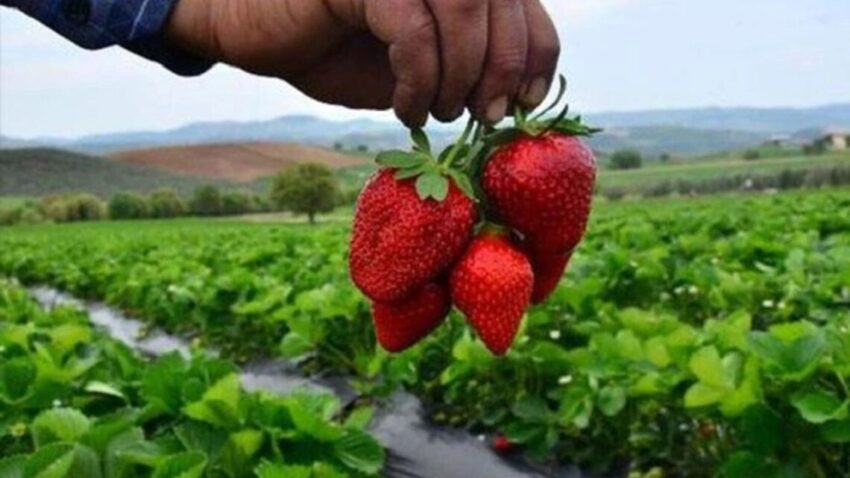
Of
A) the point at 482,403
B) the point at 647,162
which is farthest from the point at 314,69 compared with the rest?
the point at 647,162

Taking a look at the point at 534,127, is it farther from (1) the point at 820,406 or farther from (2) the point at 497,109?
(1) the point at 820,406

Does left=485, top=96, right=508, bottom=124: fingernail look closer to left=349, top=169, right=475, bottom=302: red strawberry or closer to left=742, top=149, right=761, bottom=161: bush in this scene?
left=349, top=169, right=475, bottom=302: red strawberry

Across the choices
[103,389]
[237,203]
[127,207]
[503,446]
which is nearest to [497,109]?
[103,389]

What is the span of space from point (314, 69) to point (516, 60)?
0.33 metres

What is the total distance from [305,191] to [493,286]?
163 feet

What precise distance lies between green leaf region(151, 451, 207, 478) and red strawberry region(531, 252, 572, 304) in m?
1.15

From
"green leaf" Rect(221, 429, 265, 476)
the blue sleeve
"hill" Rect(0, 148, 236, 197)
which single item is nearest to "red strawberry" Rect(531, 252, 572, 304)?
the blue sleeve

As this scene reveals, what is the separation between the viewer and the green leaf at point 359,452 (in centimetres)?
274

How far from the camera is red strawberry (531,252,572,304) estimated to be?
3.94ft

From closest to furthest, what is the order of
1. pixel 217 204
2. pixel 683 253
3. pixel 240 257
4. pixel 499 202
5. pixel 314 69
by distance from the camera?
pixel 499 202, pixel 314 69, pixel 683 253, pixel 240 257, pixel 217 204

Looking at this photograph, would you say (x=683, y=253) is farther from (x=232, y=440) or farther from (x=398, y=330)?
(x=398, y=330)

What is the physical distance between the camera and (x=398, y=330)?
3.87 feet

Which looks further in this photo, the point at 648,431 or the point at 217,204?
the point at 217,204

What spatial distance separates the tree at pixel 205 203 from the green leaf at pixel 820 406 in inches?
1945
